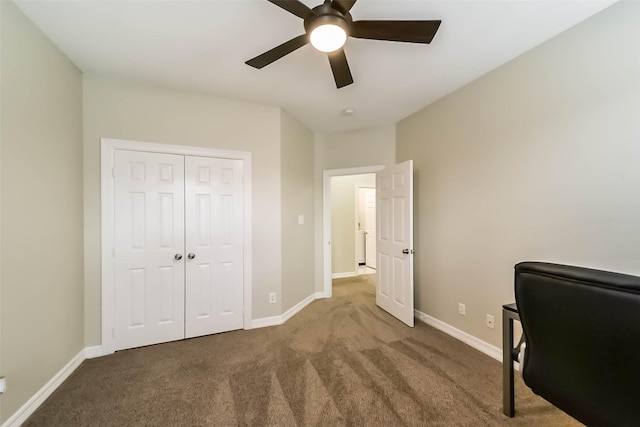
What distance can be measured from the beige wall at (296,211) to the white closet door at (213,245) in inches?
21.5

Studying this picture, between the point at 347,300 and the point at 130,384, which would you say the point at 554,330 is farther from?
the point at 347,300

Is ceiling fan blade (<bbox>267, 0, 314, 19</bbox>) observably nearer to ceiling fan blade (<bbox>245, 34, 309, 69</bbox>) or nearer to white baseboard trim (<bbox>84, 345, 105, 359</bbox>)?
ceiling fan blade (<bbox>245, 34, 309, 69</bbox>)

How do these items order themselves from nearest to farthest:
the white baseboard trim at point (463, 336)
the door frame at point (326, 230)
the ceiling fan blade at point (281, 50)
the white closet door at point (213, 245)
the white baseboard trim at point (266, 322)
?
the ceiling fan blade at point (281, 50)
the white baseboard trim at point (463, 336)
the white closet door at point (213, 245)
the white baseboard trim at point (266, 322)
the door frame at point (326, 230)

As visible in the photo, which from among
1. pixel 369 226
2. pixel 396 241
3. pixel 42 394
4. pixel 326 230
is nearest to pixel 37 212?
pixel 42 394

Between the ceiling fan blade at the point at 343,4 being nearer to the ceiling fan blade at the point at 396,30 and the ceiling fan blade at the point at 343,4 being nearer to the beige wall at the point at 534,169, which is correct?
the ceiling fan blade at the point at 396,30

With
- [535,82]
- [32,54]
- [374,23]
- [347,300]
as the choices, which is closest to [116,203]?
[32,54]

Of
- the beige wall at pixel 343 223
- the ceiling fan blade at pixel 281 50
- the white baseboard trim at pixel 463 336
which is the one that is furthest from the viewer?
the beige wall at pixel 343 223

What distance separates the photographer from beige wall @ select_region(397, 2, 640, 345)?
1.54 meters

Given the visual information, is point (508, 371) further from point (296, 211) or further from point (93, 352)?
point (93, 352)

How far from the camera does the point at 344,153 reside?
380 centimetres

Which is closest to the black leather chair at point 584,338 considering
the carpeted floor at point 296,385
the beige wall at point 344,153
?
the carpeted floor at point 296,385

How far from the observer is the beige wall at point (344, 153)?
359 centimetres

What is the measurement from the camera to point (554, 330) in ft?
3.37

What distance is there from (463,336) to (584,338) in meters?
1.83
